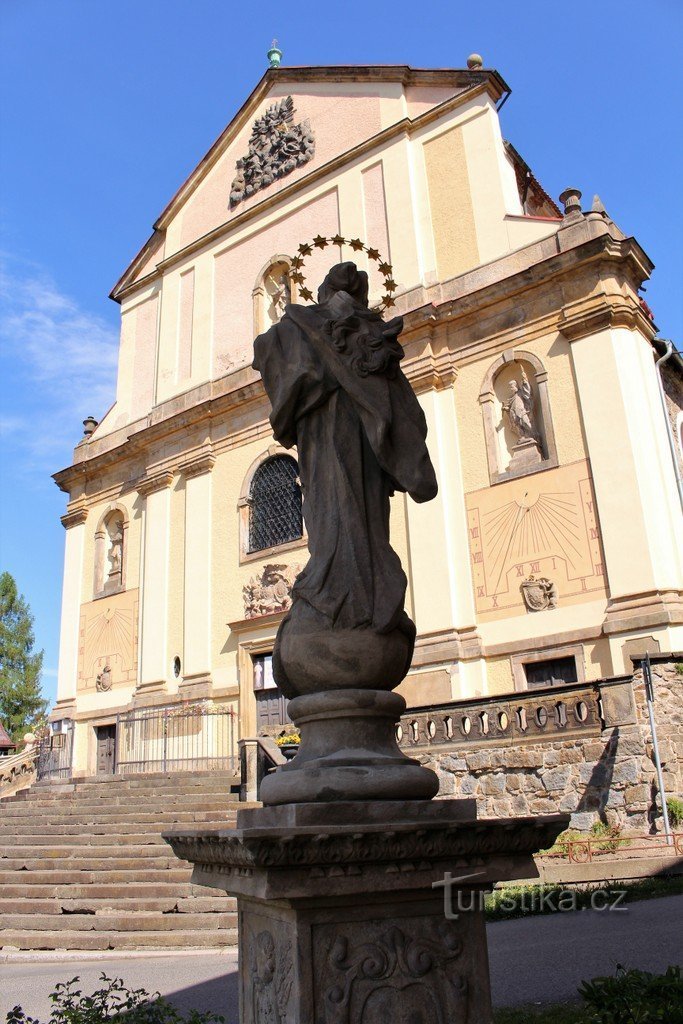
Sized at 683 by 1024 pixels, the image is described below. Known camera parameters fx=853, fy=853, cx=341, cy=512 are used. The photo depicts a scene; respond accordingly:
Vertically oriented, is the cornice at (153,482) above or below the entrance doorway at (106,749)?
above

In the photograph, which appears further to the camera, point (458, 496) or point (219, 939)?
point (458, 496)

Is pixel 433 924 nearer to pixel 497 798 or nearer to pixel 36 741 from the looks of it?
pixel 497 798

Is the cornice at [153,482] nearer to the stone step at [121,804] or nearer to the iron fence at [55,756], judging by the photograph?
the iron fence at [55,756]

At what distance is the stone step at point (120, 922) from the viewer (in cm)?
825

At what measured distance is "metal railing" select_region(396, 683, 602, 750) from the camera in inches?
434

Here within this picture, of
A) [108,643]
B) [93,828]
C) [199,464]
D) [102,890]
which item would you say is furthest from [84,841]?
[199,464]

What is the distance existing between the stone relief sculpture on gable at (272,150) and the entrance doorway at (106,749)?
14.0m

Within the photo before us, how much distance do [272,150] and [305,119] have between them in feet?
3.79

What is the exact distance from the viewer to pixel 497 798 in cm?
1140

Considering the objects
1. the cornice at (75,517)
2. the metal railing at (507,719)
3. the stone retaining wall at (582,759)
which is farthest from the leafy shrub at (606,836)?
the cornice at (75,517)

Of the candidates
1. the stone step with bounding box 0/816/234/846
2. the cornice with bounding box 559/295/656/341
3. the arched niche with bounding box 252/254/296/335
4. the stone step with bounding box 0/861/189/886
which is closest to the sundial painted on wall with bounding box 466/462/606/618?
the cornice with bounding box 559/295/656/341

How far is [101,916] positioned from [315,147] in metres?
18.2

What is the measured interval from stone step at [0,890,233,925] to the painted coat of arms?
7.40 m

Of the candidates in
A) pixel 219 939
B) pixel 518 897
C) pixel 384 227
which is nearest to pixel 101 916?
pixel 219 939
